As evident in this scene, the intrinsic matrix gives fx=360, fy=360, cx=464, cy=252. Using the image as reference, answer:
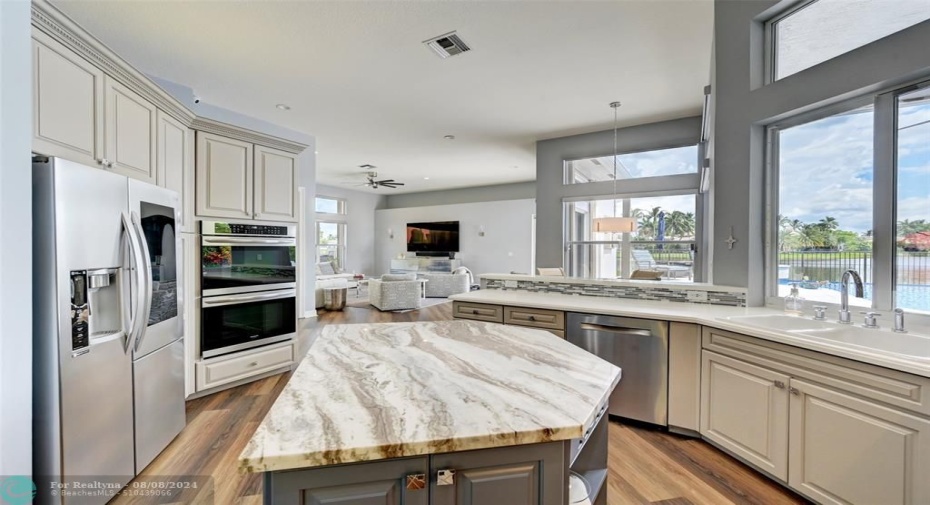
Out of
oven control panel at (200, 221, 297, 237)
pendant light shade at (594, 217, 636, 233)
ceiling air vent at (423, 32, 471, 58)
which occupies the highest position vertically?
Answer: ceiling air vent at (423, 32, 471, 58)

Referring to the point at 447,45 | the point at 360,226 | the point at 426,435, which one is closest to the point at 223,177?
the point at 447,45

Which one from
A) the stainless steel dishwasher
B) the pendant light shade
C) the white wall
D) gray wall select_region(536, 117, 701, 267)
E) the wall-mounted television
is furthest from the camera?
the wall-mounted television

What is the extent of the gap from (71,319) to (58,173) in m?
0.62

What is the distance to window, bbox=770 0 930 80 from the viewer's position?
76.2 inches

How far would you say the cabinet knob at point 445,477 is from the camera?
0.81m

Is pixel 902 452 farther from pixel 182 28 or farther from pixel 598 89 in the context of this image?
pixel 182 28

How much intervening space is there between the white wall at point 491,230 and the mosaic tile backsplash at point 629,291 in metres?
5.41

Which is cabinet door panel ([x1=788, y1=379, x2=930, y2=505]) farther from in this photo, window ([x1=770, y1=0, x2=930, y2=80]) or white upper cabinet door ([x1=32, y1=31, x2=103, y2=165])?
white upper cabinet door ([x1=32, y1=31, x2=103, y2=165])

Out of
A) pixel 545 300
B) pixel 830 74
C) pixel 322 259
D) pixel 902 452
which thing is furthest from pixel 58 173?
pixel 322 259

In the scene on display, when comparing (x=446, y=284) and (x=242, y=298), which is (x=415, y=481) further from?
(x=446, y=284)

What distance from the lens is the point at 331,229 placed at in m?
10.2

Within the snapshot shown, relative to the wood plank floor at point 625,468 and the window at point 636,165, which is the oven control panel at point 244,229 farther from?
the window at point 636,165

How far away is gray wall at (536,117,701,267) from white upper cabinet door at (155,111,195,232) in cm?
453

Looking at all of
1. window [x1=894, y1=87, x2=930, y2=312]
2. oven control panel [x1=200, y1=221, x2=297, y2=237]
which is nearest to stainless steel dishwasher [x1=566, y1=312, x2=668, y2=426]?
window [x1=894, y1=87, x2=930, y2=312]
